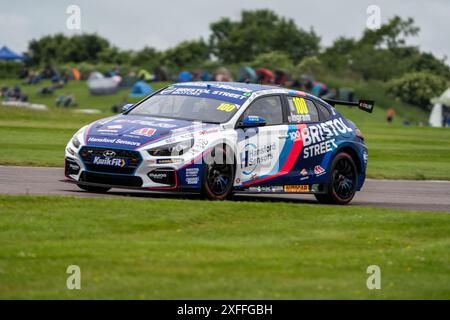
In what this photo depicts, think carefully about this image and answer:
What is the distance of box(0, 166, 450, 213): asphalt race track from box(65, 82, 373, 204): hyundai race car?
17.1 inches

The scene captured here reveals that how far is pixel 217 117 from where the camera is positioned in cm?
1477

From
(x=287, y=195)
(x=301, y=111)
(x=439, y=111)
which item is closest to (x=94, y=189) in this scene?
(x=301, y=111)

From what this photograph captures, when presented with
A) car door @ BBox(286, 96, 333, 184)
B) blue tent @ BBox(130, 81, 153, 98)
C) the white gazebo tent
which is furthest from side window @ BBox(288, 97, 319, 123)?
the white gazebo tent

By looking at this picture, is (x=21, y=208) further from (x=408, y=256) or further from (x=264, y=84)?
(x=264, y=84)

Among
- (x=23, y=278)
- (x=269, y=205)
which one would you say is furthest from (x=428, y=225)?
(x=23, y=278)

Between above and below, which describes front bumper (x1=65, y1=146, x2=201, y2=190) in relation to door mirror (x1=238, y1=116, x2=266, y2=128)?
below

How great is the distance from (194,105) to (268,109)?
3.39ft

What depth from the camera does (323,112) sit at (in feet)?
53.9

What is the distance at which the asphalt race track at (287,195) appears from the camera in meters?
14.8

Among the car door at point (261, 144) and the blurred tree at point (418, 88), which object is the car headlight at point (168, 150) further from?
the blurred tree at point (418, 88)

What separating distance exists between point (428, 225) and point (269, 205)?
180cm

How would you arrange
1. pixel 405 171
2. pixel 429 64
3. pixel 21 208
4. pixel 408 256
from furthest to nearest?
pixel 429 64, pixel 405 171, pixel 21 208, pixel 408 256

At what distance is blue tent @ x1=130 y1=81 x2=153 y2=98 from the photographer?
61.3m

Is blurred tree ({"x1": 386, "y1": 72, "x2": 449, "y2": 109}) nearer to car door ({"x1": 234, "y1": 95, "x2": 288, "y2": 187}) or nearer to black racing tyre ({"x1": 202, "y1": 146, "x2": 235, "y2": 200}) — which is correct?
car door ({"x1": 234, "y1": 95, "x2": 288, "y2": 187})
